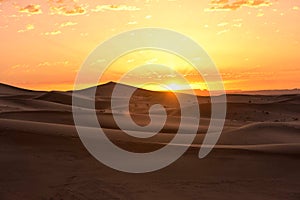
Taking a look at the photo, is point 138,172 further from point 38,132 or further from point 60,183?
point 38,132

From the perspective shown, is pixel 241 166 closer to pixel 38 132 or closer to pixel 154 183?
pixel 154 183

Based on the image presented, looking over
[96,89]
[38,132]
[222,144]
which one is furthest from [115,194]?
[96,89]

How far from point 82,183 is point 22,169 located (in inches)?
45.4

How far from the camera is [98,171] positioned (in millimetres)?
6723

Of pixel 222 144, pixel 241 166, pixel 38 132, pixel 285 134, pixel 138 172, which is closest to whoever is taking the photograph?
pixel 138 172

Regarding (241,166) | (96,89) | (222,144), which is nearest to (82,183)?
(241,166)

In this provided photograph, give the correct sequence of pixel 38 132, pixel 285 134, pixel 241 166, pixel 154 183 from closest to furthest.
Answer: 1. pixel 154 183
2. pixel 241 166
3. pixel 38 132
4. pixel 285 134

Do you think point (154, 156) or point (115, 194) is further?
point (154, 156)

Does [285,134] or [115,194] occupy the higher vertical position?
[285,134]

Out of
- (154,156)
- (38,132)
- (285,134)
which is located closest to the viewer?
(154,156)

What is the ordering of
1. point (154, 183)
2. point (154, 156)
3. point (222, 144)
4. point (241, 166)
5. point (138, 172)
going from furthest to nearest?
point (222, 144), point (154, 156), point (241, 166), point (138, 172), point (154, 183)

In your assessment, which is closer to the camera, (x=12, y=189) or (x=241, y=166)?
(x=12, y=189)

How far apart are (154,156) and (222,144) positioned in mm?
2288

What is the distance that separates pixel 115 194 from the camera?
579 centimetres
